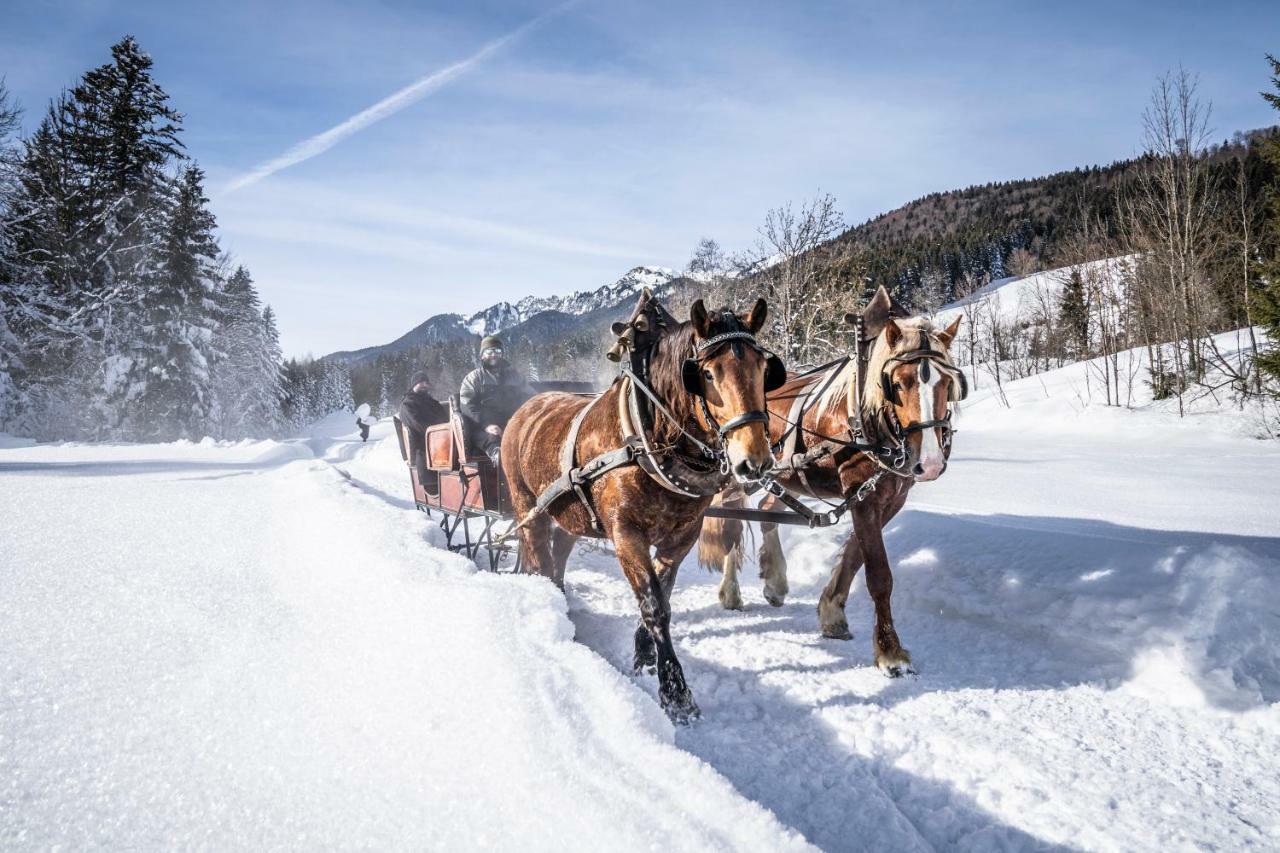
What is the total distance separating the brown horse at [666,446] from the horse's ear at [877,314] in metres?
1.37

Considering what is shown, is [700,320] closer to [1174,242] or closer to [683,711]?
[683,711]

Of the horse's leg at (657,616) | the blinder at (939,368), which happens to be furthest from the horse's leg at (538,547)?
the blinder at (939,368)

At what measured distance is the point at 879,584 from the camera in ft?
11.4

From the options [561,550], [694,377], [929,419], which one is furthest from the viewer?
[561,550]

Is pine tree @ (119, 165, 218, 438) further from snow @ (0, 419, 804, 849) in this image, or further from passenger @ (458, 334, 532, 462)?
snow @ (0, 419, 804, 849)

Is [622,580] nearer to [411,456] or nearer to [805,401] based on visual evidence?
[805,401]

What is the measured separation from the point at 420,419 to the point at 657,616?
512 centimetres

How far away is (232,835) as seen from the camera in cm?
152

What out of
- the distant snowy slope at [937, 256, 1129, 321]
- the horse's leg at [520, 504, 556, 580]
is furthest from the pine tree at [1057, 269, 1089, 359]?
the horse's leg at [520, 504, 556, 580]

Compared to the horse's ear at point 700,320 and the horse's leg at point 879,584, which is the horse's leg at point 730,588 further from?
the horse's ear at point 700,320

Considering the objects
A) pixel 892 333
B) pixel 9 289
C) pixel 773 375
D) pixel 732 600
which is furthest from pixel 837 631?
pixel 9 289

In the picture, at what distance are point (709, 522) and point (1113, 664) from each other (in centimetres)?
267

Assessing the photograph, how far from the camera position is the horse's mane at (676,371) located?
8.52ft

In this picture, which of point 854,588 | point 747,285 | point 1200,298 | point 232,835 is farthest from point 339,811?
point 747,285
